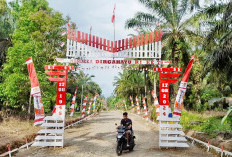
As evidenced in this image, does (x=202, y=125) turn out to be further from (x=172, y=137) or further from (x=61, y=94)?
(x=61, y=94)

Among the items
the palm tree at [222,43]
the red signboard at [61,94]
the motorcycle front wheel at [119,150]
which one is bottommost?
the motorcycle front wheel at [119,150]

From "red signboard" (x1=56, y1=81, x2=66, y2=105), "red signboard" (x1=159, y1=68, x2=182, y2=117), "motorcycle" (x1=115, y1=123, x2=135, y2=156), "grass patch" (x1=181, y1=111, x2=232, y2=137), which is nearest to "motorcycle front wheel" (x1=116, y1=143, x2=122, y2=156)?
"motorcycle" (x1=115, y1=123, x2=135, y2=156)

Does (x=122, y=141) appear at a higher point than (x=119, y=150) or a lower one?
higher

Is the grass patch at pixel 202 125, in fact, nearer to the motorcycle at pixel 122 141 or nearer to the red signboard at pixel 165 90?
the red signboard at pixel 165 90

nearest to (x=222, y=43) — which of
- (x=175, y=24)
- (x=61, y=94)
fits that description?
(x=175, y=24)

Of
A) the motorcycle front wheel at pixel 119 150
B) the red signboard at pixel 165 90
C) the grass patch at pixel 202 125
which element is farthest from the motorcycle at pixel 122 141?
the grass patch at pixel 202 125

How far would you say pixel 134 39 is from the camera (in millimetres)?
10430

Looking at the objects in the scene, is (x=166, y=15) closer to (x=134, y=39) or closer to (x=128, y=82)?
(x=134, y=39)

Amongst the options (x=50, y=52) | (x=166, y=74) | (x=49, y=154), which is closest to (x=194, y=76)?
(x=50, y=52)

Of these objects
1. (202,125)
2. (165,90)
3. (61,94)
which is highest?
(165,90)

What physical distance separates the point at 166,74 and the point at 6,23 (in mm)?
16397

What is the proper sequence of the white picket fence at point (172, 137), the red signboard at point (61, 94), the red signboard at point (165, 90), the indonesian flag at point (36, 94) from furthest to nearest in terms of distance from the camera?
the red signboard at point (61, 94) < the red signboard at point (165, 90) < the white picket fence at point (172, 137) < the indonesian flag at point (36, 94)

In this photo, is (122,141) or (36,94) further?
(36,94)

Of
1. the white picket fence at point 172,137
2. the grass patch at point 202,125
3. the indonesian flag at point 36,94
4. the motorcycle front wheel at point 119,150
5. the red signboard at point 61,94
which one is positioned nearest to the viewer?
the motorcycle front wheel at point 119,150
